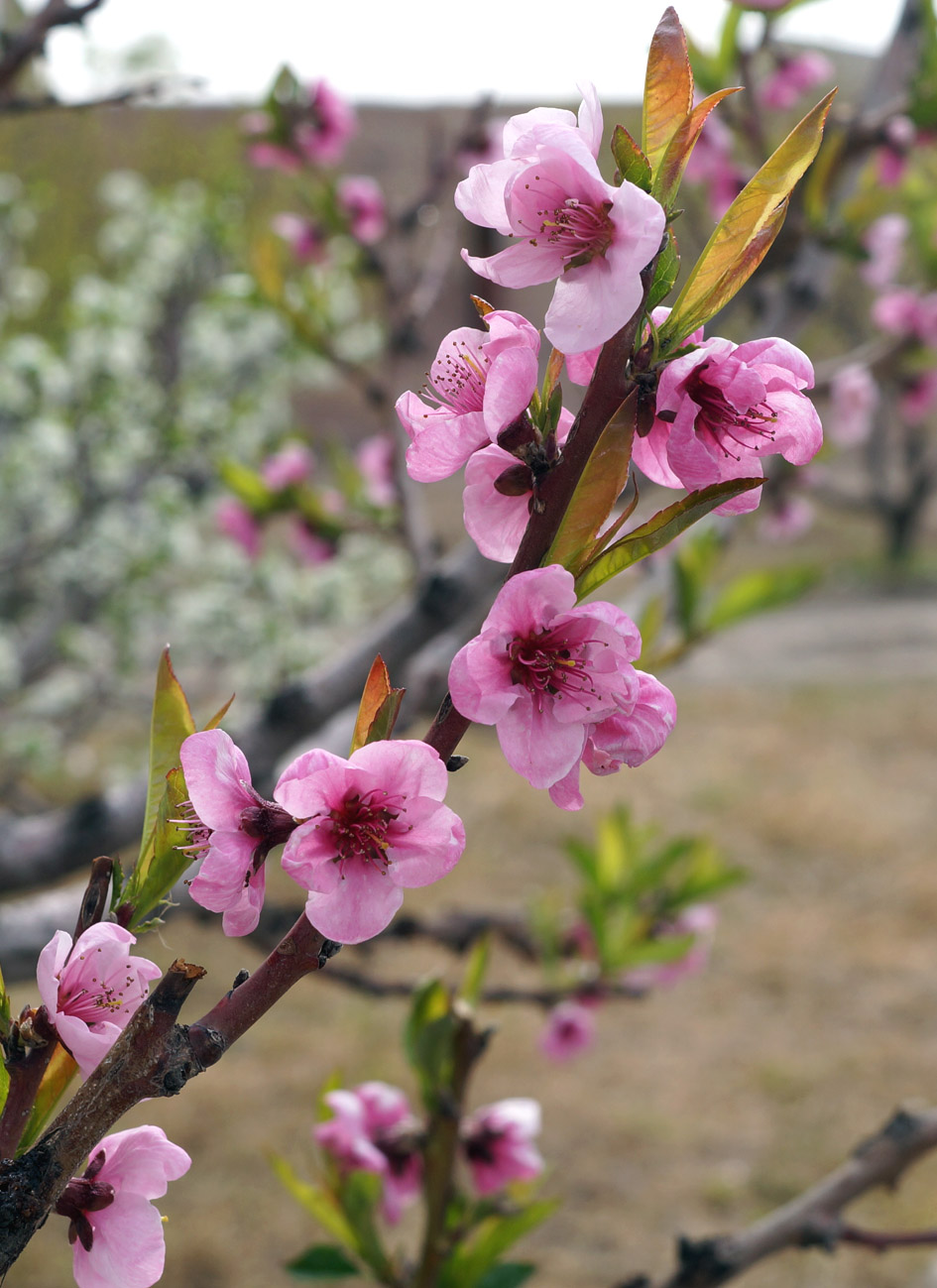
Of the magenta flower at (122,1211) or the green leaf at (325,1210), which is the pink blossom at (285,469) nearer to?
the green leaf at (325,1210)

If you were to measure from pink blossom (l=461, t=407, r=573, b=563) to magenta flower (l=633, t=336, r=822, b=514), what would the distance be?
60 millimetres

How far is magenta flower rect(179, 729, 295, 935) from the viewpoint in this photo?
18.9 inches

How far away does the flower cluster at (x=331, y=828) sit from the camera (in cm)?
47

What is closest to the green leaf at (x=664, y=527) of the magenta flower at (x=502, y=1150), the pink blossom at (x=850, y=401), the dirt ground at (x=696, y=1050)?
the magenta flower at (x=502, y=1150)

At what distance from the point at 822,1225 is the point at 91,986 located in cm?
88

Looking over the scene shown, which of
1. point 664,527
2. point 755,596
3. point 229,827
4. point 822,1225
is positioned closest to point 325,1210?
point 822,1225

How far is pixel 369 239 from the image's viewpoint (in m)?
2.73

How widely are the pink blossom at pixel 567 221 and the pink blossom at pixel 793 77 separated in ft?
7.89

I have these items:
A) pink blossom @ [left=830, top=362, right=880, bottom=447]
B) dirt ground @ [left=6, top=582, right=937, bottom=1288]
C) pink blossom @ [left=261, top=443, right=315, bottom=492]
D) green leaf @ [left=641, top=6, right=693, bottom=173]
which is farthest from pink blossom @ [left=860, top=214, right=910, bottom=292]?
green leaf @ [left=641, top=6, right=693, bottom=173]

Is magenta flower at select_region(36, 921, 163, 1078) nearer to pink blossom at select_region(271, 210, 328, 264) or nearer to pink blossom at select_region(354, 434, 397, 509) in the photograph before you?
pink blossom at select_region(354, 434, 397, 509)

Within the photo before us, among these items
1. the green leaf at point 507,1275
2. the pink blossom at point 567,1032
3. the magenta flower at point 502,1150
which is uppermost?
the green leaf at point 507,1275

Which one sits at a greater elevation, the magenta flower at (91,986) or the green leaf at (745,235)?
the green leaf at (745,235)

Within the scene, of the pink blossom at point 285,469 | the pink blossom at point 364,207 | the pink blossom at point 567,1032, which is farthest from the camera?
the pink blossom at point 364,207

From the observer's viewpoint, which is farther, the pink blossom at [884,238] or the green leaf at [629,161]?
the pink blossom at [884,238]
